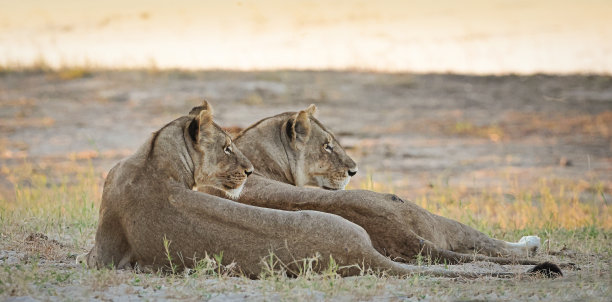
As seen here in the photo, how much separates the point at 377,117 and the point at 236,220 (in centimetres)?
1439

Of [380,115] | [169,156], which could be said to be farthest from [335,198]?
[380,115]

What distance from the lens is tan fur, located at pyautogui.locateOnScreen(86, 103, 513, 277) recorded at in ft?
18.2

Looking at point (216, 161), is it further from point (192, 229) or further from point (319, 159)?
point (319, 159)

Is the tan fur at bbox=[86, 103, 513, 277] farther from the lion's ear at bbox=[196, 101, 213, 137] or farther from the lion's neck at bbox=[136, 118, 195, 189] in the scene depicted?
the lion's ear at bbox=[196, 101, 213, 137]

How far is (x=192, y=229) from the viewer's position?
5594mm

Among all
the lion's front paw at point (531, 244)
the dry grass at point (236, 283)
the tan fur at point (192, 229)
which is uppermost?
the tan fur at point (192, 229)

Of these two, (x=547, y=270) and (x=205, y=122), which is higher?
(x=205, y=122)

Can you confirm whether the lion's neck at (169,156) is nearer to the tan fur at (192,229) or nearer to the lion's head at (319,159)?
the tan fur at (192,229)

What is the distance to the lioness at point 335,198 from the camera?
6.35 metres

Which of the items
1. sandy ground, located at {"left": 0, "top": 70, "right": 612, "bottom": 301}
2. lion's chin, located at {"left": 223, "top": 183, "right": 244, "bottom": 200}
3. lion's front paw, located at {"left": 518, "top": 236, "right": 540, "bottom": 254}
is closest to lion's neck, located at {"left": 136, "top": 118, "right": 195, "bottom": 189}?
lion's chin, located at {"left": 223, "top": 183, "right": 244, "bottom": 200}

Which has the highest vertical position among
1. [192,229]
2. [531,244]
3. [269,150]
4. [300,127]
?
[300,127]

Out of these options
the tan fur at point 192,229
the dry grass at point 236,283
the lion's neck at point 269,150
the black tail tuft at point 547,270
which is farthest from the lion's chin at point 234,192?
the black tail tuft at point 547,270

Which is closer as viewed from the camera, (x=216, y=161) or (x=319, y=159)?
(x=216, y=161)

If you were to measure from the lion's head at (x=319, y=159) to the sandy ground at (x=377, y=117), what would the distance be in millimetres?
3713
